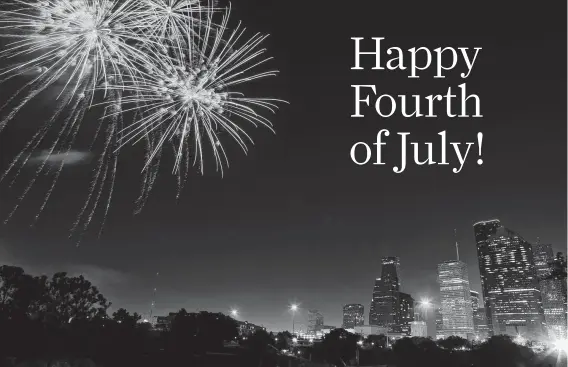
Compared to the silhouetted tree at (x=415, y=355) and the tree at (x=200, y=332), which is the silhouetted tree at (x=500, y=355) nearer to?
the silhouetted tree at (x=415, y=355)

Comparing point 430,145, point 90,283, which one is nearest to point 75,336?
point 90,283

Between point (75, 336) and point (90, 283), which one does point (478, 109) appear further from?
point (90, 283)

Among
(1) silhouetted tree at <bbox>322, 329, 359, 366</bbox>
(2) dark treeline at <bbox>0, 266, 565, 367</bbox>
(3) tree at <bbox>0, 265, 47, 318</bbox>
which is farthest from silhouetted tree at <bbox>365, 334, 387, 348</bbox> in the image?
(3) tree at <bbox>0, 265, 47, 318</bbox>

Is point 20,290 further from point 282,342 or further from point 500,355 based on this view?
point 500,355

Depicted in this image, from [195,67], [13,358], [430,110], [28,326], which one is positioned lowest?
[13,358]

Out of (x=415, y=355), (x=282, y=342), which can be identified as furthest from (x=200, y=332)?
(x=282, y=342)

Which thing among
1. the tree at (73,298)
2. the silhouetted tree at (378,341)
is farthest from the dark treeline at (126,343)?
the silhouetted tree at (378,341)

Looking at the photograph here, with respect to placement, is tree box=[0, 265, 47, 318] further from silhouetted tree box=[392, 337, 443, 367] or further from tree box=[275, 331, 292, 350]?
silhouetted tree box=[392, 337, 443, 367]

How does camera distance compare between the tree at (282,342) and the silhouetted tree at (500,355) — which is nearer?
the silhouetted tree at (500,355)

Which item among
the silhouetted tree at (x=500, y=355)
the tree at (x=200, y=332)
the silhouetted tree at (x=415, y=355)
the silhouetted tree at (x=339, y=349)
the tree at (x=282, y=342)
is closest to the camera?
the tree at (x=200, y=332)
